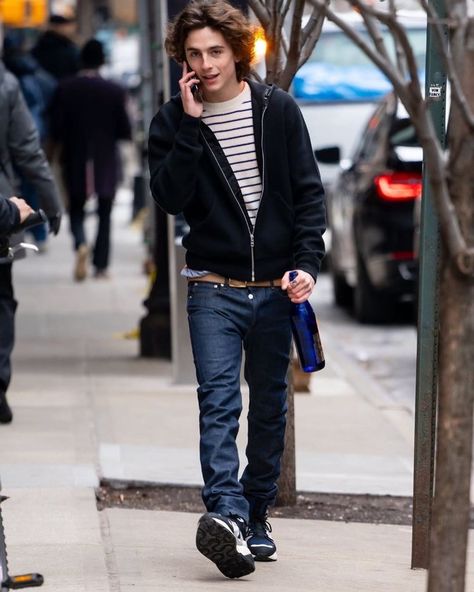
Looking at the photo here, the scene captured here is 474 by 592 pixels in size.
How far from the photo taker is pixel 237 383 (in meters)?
5.00

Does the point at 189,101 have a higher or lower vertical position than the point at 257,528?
higher

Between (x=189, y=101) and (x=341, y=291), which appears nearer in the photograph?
(x=189, y=101)

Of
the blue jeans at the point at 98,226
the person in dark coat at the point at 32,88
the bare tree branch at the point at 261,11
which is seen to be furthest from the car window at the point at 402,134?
the bare tree branch at the point at 261,11

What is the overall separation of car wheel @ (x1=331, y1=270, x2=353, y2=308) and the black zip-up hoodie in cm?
883

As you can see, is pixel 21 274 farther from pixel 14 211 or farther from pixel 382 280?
pixel 14 211

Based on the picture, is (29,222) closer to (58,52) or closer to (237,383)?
(237,383)

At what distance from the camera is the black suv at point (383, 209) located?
11.7 meters

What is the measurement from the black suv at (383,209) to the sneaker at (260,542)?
20.8 ft

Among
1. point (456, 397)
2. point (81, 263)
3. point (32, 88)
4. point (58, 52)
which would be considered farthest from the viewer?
point (58, 52)

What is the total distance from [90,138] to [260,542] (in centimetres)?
973

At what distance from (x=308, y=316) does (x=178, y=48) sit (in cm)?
95

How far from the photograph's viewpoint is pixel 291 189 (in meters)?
5.12

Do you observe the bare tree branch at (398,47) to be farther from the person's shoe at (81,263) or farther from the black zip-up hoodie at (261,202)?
the person's shoe at (81,263)

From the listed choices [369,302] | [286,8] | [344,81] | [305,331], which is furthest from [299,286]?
[344,81]
